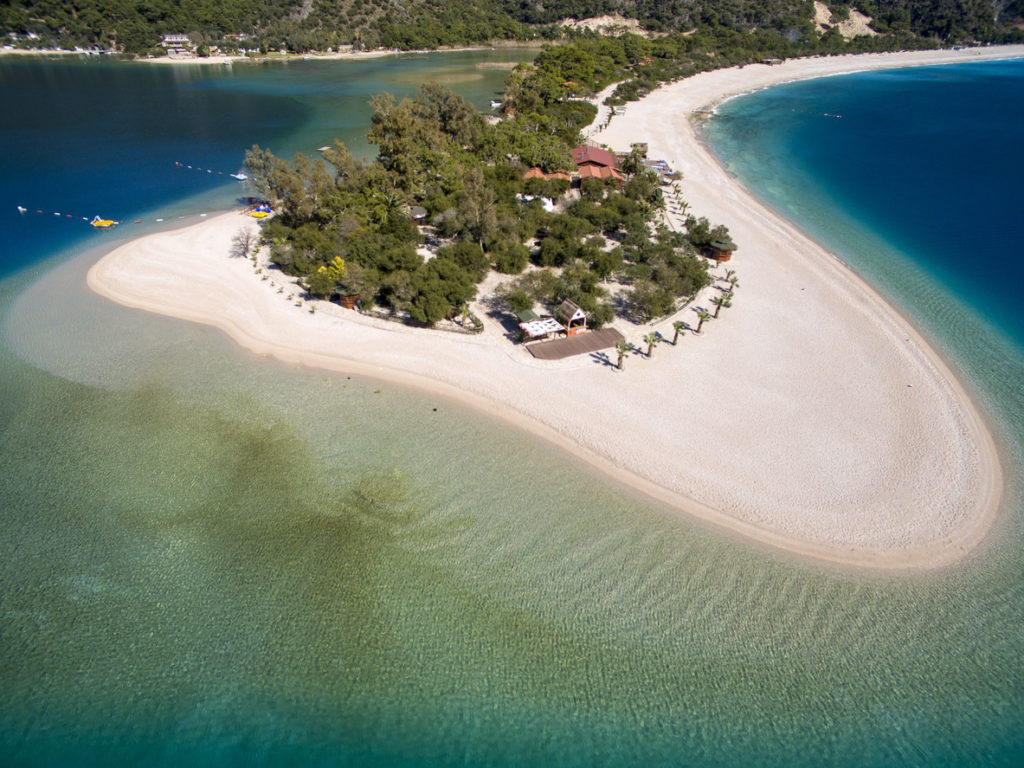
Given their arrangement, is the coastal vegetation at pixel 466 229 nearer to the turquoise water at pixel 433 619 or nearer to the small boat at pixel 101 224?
the turquoise water at pixel 433 619

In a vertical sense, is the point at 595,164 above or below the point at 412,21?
below

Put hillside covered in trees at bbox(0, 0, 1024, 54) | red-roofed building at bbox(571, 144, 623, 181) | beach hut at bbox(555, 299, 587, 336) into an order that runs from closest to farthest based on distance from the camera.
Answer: beach hut at bbox(555, 299, 587, 336), red-roofed building at bbox(571, 144, 623, 181), hillside covered in trees at bbox(0, 0, 1024, 54)

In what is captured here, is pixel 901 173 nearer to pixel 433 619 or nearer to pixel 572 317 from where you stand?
pixel 572 317

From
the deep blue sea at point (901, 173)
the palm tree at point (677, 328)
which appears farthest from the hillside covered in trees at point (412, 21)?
the palm tree at point (677, 328)

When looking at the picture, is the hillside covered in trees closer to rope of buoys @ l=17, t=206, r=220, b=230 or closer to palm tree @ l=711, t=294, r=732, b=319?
rope of buoys @ l=17, t=206, r=220, b=230

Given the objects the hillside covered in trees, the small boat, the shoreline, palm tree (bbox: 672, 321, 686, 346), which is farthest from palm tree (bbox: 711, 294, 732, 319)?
the shoreline

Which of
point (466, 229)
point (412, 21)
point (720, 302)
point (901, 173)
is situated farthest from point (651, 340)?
point (412, 21)

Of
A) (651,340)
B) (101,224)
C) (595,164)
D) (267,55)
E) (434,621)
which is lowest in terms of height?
(434,621)
